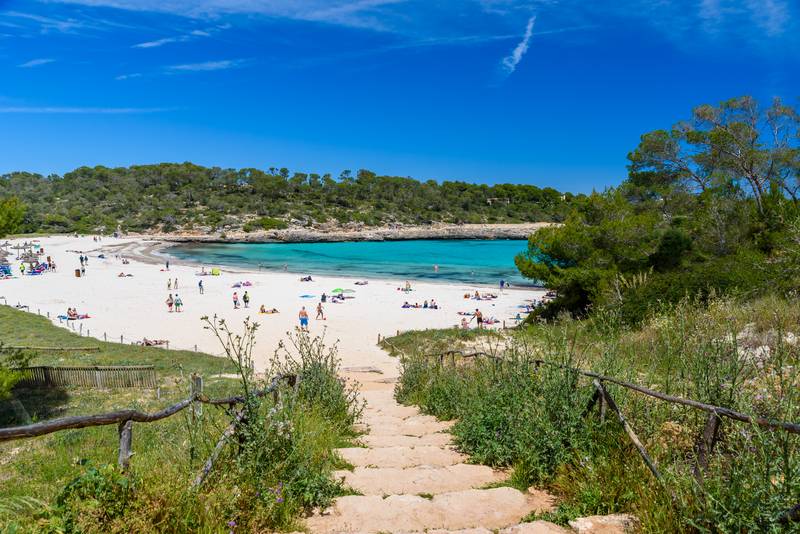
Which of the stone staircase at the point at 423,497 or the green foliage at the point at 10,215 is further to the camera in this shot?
the green foliage at the point at 10,215

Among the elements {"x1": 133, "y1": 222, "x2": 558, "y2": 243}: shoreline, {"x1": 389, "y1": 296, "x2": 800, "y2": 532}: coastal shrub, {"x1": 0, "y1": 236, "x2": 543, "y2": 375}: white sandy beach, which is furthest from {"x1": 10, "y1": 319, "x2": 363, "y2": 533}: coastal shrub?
{"x1": 133, "y1": 222, "x2": 558, "y2": 243}: shoreline

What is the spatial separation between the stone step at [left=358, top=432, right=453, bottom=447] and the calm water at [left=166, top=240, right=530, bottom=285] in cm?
3962

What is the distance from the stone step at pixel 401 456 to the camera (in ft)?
15.7

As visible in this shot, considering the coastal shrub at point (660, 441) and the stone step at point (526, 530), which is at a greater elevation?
the coastal shrub at point (660, 441)

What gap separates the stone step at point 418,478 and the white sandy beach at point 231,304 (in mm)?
11919

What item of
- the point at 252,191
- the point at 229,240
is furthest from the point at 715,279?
the point at 252,191

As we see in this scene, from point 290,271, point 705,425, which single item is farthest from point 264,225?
point 705,425

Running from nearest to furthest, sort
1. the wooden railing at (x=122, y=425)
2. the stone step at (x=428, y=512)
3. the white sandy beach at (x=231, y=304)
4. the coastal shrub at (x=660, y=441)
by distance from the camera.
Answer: the wooden railing at (x=122, y=425), the coastal shrub at (x=660, y=441), the stone step at (x=428, y=512), the white sandy beach at (x=231, y=304)

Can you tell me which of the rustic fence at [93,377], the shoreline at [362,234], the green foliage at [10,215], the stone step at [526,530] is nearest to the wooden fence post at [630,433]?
the stone step at [526,530]

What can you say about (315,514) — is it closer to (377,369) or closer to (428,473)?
(428,473)

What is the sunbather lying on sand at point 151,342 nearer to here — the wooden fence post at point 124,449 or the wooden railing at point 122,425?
the wooden railing at point 122,425

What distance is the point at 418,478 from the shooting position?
4.14 metres

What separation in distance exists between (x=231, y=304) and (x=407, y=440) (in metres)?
27.7

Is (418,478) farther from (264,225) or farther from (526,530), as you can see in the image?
(264,225)
